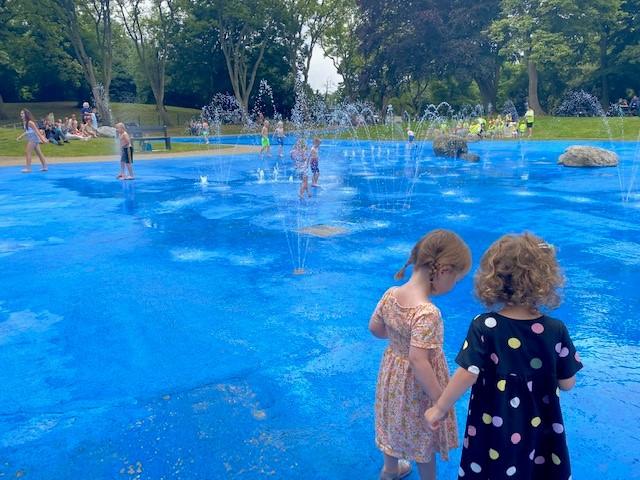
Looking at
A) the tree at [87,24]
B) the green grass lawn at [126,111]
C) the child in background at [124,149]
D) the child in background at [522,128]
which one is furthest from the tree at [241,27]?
the child in background at [124,149]

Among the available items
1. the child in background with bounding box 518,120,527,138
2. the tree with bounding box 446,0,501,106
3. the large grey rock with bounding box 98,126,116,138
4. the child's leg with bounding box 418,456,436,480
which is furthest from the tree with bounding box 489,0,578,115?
the child's leg with bounding box 418,456,436,480

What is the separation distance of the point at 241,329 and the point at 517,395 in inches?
130

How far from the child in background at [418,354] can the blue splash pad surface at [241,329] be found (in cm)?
68

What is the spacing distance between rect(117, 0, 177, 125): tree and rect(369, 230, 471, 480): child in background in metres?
39.0

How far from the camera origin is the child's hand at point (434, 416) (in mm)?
2095

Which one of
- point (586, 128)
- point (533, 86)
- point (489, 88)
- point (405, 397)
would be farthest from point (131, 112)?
point (405, 397)

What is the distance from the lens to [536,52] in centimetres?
3206

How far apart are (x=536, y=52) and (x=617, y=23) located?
8.19m

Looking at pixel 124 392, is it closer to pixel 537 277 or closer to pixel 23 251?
pixel 537 277

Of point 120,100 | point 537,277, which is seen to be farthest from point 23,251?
point 120,100

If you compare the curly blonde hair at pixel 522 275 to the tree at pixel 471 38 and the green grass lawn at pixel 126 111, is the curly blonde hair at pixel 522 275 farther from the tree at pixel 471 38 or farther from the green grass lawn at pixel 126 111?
the green grass lawn at pixel 126 111

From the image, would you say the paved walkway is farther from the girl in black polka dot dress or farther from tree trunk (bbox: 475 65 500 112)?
tree trunk (bbox: 475 65 500 112)

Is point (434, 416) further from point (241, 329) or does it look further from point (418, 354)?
point (241, 329)

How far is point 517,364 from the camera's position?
1929 millimetres
